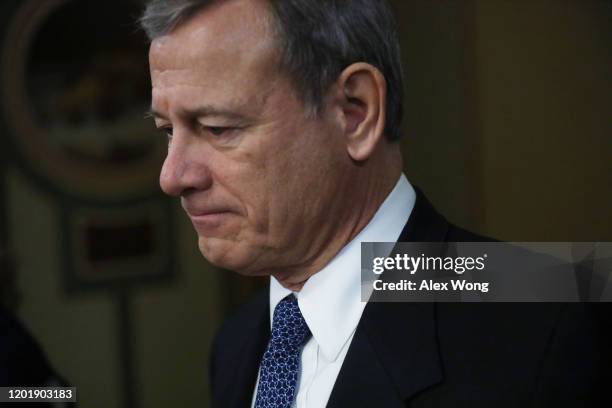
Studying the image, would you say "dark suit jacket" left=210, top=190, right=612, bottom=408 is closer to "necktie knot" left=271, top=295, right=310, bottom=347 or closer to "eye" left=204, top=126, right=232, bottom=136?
"necktie knot" left=271, top=295, right=310, bottom=347

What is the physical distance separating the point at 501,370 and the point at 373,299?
224 millimetres

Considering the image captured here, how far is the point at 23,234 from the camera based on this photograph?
3771mm

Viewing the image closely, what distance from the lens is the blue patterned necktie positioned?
54.1 inches

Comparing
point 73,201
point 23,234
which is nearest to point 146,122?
point 73,201

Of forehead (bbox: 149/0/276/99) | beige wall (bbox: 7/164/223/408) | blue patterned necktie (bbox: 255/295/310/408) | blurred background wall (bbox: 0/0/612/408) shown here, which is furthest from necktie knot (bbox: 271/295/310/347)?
beige wall (bbox: 7/164/223/408)

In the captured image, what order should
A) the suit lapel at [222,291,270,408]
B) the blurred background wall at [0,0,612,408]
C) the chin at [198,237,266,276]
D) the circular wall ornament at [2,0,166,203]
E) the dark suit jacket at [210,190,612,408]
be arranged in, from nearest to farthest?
the dark suit jacket at [210,190,612,408] < the chin at [198,237,266,276] < the suit lapel at [222,291,270,408] < the blurred background wall at [0,0,612,408] < the circular wall ornament at [2,0,166,203]

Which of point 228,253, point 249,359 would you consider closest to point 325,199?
point 228,253

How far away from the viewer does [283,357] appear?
1.41 meters

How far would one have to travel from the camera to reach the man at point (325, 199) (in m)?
1.23

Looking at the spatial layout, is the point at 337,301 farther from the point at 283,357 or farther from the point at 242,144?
the point at 242,144

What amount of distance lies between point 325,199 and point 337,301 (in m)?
0.16

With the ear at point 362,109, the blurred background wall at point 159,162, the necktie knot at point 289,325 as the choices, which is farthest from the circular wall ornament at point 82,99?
the ear at point 362,109

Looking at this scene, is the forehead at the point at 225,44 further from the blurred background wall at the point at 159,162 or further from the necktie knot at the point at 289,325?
the blurred background wall at the point at 159,162

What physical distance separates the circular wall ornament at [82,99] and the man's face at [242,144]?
2.63 m
